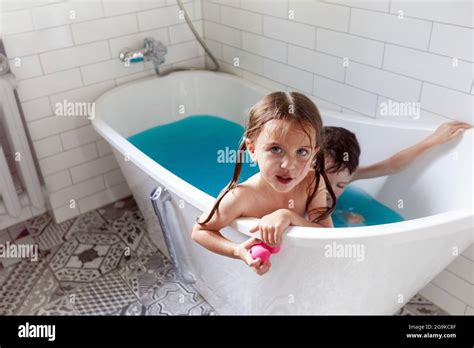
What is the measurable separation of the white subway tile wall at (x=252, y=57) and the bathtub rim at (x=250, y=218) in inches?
2.6

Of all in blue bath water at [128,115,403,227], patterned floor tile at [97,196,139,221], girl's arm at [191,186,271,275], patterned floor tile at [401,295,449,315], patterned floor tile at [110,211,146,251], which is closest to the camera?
girl's arm at [191,186,271,275]

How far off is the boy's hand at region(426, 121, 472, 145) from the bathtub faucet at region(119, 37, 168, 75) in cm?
127

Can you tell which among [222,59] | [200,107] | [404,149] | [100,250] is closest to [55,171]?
[100,250]

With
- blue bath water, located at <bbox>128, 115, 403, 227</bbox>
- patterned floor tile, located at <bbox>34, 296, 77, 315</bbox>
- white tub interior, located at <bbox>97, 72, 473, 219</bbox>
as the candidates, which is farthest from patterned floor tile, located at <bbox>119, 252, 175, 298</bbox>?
white tub interior, located at <bbox>97, 72, 473, 219</bbox>

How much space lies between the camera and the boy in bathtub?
1.50m

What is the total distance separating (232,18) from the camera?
2172mm

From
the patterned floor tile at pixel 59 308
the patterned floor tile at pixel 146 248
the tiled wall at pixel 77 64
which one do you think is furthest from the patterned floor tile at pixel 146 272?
the tiled wall at pixel 77 64

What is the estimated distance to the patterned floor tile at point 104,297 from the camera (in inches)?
68.4

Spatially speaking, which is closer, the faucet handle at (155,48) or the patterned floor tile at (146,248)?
the patterned floor tile at (146,248)

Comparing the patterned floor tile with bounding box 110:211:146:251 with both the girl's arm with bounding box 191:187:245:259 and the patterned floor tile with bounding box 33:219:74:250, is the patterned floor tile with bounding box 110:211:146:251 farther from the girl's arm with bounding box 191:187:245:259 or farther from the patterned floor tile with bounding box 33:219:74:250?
the girl's arm with bounding box 191:187:245:259

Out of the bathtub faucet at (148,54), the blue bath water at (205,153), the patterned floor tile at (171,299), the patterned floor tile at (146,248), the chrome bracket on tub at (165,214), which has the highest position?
the bathtub faucet at (148,54)

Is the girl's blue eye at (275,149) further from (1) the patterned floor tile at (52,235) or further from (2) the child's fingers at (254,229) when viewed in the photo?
(1) the patterned floor tile at (52,235)

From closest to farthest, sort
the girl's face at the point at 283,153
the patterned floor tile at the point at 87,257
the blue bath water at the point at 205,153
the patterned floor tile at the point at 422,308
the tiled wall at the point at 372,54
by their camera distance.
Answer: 1. the girl's face at the point at 283,153
2. the tiled wall at the point at 372,54
3. the patterned floor tile at the point at 422,308
4. the blue bath water at the point at 205,153
5. the patterned floor tile at the point at 87,257

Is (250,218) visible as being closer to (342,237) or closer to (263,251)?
(263,251)
